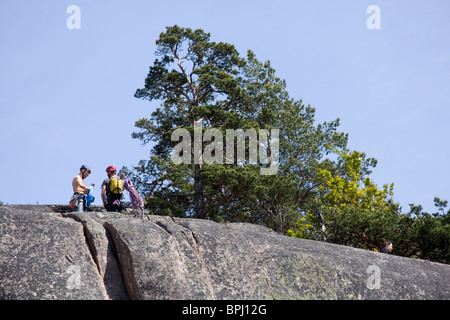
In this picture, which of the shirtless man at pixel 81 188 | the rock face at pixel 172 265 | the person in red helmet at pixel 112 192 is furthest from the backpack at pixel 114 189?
the rock face at pixel 172 265

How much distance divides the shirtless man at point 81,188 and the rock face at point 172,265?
92 cm

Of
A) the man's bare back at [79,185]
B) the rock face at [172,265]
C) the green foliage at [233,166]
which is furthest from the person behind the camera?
the green foliage at [233,166]

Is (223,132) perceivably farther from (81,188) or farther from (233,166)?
(81,188)

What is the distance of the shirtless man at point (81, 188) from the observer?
15.0m

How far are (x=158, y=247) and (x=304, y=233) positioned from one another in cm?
1833

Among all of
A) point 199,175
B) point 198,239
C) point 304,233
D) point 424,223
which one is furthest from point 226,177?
point 198,239

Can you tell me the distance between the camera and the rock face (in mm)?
12000

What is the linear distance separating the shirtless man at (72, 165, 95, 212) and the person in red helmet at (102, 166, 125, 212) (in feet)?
1.22

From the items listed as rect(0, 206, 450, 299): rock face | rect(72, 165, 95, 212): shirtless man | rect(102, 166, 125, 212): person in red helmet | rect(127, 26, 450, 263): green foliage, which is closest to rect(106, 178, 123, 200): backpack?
rect(102, 166, 125, 212): person in red helmet

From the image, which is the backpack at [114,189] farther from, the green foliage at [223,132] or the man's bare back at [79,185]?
the green foliage at [223,132]

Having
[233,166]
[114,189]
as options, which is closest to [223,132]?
[233,166]

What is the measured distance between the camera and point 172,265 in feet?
40.7

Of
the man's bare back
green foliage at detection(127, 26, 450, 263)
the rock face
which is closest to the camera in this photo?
the rock face

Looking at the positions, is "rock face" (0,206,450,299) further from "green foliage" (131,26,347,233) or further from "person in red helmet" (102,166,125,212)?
"green foliage" (131,26,347,233)
